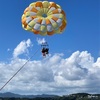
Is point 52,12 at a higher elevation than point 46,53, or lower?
higher

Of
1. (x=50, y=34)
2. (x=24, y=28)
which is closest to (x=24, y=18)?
(x=24, y=28)

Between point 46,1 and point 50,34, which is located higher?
point 46,1

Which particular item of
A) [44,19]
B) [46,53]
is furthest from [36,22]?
[46,53]

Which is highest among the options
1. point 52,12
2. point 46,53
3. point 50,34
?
point 52,12

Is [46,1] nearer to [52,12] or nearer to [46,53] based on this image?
[52,12]

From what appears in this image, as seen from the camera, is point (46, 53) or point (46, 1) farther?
point (46, 1)

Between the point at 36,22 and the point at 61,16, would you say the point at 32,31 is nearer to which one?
the point at 36,22
